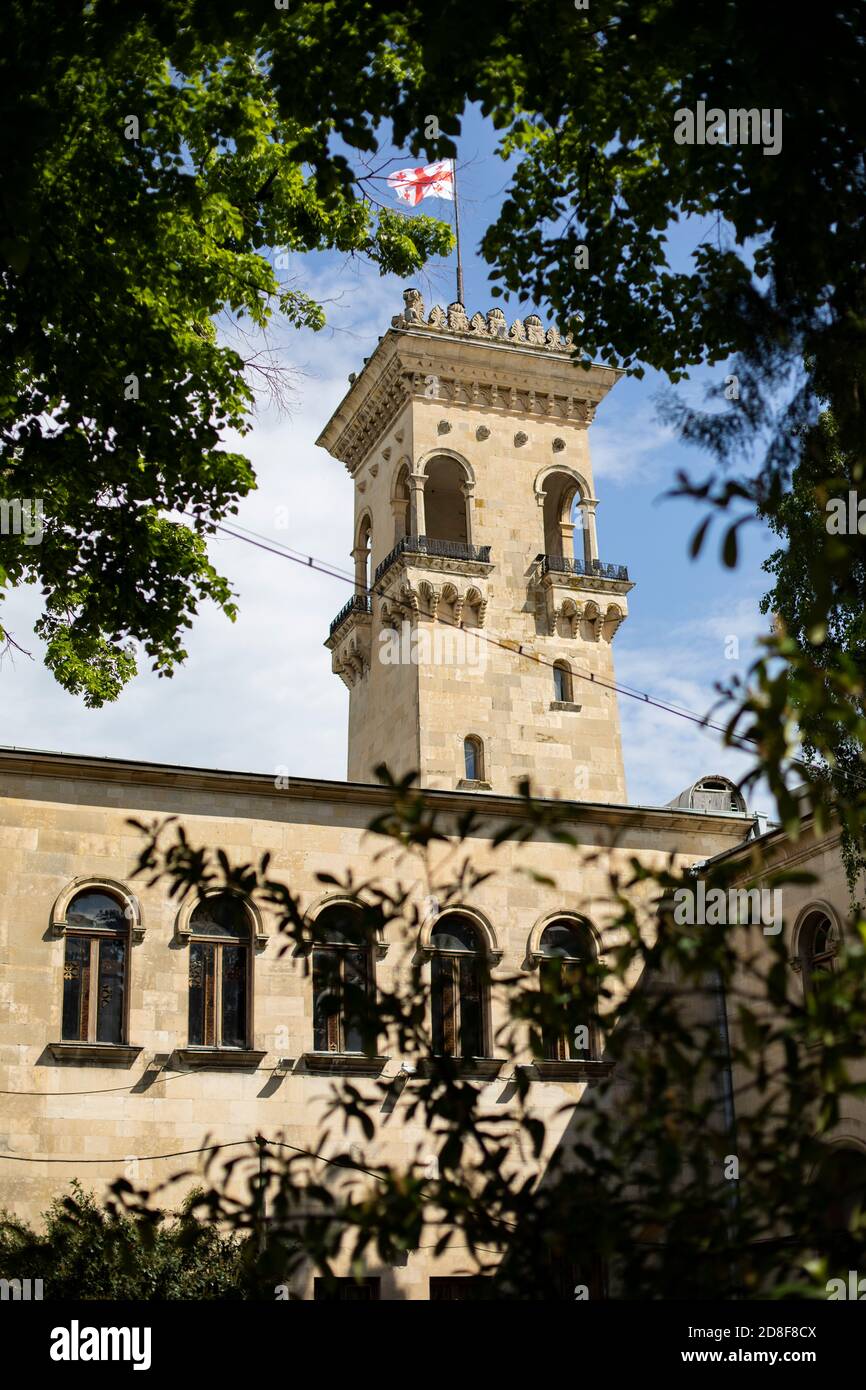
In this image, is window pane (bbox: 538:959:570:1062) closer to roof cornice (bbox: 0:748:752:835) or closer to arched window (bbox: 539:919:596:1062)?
arched window (bbox: 539:919:596:1062)

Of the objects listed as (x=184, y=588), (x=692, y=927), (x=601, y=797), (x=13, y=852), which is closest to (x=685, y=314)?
(x=184, y=588)

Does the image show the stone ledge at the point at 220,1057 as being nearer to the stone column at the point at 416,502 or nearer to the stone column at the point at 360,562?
the stone column at the point at 416,502

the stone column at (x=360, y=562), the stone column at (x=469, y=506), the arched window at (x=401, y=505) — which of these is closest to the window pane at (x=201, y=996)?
the stone column at (x=469, y=506)

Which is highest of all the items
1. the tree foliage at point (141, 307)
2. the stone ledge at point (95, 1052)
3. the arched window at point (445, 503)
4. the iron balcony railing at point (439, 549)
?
the arched window at point (445, 503)

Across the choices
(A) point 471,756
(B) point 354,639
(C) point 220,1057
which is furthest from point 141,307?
(B) point 354,639

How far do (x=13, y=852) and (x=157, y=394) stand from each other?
995 cm

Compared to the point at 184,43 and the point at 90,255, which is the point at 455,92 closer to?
the point at 184,43

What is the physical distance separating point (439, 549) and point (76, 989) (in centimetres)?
2166

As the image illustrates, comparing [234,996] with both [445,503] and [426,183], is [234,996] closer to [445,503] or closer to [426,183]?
[426,183]

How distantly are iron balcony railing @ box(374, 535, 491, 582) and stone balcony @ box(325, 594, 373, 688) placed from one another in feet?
9.45

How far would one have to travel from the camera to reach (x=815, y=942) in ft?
74.0

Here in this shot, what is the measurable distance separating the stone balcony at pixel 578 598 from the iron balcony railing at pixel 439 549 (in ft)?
5.81

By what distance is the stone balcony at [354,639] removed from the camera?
143 ft
